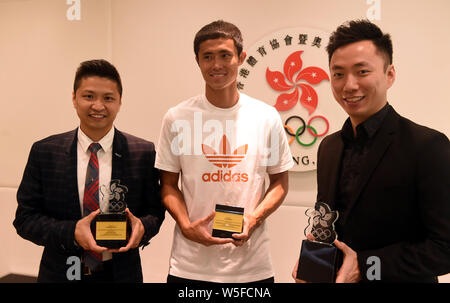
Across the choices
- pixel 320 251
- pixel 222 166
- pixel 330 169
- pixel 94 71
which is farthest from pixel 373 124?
pixel 94 71

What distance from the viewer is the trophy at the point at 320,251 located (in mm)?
1207

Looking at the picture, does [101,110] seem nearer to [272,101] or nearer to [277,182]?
[277,182]

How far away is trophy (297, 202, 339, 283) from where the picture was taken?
121 centimetres

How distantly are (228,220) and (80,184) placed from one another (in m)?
0.70

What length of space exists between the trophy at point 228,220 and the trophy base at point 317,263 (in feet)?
1.05

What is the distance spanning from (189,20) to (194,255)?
1528 mm

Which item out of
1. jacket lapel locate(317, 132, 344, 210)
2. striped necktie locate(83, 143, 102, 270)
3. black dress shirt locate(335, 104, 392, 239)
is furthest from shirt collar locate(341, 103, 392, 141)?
striped necktie locate(83, 143, 102, 270)

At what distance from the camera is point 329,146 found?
1.45 m

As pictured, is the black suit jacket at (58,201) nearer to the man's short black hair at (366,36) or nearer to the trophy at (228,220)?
the trophy at (228,220)

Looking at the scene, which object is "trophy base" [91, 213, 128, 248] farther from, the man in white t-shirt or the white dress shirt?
the man in white t-shirt

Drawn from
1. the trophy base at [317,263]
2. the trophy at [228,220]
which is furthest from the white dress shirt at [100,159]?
the trophy base at [317,263]

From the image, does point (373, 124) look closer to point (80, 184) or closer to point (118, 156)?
point (118, 156)

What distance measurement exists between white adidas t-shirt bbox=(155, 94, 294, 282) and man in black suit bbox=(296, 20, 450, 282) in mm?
381
